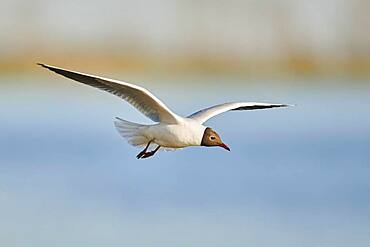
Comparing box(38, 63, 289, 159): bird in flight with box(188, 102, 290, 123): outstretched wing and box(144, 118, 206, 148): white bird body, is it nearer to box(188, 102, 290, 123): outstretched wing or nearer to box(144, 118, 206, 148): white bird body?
box(144, 118, 206, 148): white bird body

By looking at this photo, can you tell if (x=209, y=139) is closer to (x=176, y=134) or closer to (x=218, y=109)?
(x=176, y=134)

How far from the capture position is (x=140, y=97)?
24.7 ft

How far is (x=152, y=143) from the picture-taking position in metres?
7.64

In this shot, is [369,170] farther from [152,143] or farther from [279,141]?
[152,143]

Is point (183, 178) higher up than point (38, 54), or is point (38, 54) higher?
point (38, 54)

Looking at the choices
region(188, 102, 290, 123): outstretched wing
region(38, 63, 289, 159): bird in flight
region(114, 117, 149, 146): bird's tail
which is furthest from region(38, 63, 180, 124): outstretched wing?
Result: region(188, 102, 290, 123): outstretched wing

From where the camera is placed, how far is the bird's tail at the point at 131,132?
764 centimetres

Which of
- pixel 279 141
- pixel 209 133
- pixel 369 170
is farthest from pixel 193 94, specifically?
pixel 209 133

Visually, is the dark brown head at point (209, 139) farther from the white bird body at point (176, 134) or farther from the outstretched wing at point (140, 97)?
the outstretched wing at point (140, 97)

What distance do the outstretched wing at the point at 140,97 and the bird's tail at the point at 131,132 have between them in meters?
0.11

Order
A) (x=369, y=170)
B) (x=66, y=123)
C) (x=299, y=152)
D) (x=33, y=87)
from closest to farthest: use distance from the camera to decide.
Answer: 1. (x=369, y=170)
2. (x=299, y=152)
3. (x=66, y=123)
4. (x=33, y=87)

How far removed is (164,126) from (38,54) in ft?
Result: 35.2

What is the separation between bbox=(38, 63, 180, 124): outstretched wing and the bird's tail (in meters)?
0.11

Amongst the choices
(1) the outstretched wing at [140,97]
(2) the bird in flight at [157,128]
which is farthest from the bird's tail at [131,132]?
(1) the outstretched wing at [140,97]
